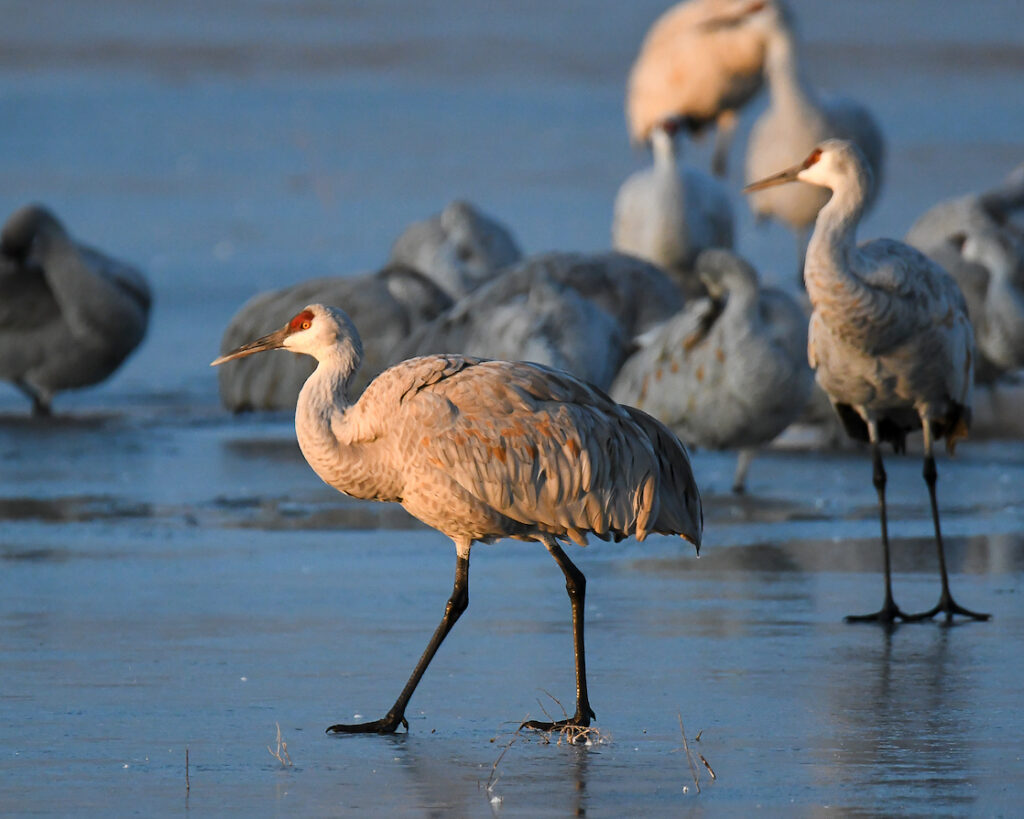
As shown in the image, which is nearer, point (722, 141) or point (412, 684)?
point (412, 684)

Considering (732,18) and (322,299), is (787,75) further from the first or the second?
(322,299)

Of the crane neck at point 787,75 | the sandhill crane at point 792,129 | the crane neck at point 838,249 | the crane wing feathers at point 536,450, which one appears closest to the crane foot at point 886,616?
the crane neck at point 838,249

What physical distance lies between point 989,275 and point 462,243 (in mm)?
5379

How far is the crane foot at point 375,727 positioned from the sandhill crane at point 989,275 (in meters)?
8.71

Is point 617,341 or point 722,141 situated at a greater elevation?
point 617,341

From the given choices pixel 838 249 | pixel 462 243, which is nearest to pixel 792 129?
pixel 462 243

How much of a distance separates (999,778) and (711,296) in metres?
6.56

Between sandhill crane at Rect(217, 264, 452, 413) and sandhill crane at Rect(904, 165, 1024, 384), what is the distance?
3651 mm

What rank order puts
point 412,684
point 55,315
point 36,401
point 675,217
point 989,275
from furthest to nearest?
1. point 675,217
2. point 55,315
3. point 36,401
4. point 989,275
5. point 412,684

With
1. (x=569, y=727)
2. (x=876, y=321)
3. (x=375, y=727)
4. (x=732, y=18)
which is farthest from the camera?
(x=732, y=18)

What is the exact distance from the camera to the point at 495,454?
612 centimetres

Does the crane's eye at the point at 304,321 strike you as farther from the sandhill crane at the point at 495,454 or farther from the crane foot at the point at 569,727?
the crane foot at the point at 569,727

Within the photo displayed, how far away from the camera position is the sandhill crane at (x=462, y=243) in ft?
59.2

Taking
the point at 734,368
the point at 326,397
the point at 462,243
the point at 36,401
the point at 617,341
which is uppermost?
the point at 326,397
